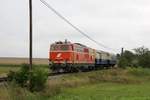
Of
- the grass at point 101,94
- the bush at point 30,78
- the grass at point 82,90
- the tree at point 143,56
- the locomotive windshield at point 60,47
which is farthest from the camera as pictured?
the tree at point 143,56

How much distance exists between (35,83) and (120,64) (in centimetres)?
7009

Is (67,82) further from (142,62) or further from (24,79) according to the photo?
(142,62)

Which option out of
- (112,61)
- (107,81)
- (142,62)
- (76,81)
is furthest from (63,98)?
(142,62)

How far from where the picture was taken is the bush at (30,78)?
33.5 metres

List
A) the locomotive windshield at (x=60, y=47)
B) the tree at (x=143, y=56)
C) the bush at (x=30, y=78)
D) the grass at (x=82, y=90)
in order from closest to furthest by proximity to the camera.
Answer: the grass at (x=82, y=90)
the bush at (x=30, y=78)
the locomotive windshield at (x=60, y=47)
the tree at (x=143, y=56)

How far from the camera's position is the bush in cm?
3347

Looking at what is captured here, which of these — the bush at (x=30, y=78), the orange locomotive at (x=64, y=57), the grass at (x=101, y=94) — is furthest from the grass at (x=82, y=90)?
the orange locomotive at (x=64, y=57)

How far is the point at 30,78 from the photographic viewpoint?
33.7 metres

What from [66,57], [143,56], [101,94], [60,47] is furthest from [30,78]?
[143,56]

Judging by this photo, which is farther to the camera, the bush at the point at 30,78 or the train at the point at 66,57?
the train at the point at 66,57

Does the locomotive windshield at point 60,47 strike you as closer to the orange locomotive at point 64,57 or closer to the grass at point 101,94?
the orange locomotive at point 64,57

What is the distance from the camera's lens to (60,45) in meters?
57.2

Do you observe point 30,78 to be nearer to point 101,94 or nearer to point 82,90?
point 101,94

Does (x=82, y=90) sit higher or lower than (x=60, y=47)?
lower
